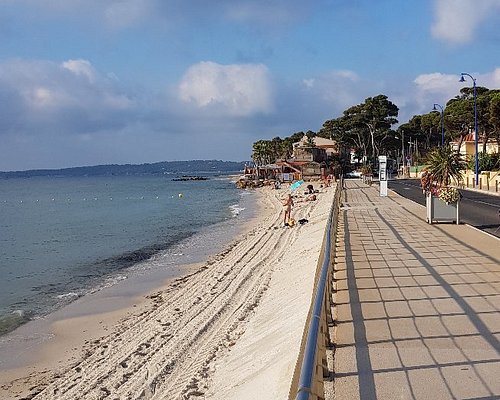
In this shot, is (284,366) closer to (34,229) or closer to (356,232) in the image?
(356,232)

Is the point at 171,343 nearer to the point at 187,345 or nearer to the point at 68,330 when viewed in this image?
the point at 187,345

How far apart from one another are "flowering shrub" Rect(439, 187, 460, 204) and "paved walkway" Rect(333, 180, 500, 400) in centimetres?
497

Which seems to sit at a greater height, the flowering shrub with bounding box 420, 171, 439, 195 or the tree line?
the tree line

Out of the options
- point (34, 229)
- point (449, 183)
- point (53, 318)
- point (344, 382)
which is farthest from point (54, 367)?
point (34, 229)

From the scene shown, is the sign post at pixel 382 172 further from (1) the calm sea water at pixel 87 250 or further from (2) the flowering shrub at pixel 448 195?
(2) the flowering shrub at pixel 448 195

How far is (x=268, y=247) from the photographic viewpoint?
22.4m

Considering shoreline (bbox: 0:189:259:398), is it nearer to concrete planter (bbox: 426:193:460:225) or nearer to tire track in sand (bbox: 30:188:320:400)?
tire track in sand (bbox: 30:188:320:400)

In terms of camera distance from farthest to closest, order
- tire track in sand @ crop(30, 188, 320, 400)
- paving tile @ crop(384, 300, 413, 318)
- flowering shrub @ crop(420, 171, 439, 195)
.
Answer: flowering shrub @ crop(420, 171, 439, 195), tire track in sand @ crop(30, 188, 320, 400), paving tile @ crop(384, 300, 413, 318)

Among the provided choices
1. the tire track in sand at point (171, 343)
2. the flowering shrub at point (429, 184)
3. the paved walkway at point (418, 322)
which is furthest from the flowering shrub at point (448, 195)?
the tire track in sand at point (171, 343)

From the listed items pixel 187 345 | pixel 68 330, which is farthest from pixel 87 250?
pixel 187 345

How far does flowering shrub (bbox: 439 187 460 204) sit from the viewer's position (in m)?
17.8

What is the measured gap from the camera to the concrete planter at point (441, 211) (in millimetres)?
17906

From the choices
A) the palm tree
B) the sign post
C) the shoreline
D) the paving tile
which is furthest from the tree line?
the paving tile

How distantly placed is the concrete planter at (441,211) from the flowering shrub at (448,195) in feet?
0.45
